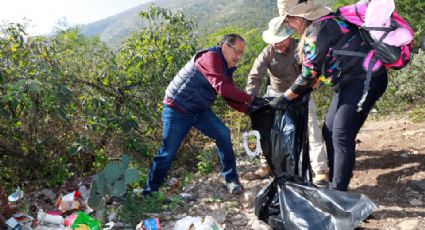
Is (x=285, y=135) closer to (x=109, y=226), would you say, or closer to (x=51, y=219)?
(x=109, y=226)

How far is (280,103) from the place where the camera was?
2.84 metres

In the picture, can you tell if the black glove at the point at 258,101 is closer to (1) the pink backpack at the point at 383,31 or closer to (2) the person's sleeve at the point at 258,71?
(2) the person's sleeve at the point at 258,71

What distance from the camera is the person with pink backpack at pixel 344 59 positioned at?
7.82 ft

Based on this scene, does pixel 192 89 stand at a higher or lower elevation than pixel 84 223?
higher

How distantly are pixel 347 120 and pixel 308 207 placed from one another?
2.11ft

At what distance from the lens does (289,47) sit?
3.46 m

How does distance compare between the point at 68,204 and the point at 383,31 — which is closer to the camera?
the point at 383,31

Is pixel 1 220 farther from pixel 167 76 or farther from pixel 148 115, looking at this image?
pixel 167 76

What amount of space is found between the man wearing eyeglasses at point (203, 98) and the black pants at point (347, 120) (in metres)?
0.65

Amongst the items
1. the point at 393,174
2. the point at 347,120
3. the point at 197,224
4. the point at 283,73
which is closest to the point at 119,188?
the point at 197,224

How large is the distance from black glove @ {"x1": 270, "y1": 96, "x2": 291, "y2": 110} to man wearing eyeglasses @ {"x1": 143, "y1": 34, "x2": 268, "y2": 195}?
0.15 meters

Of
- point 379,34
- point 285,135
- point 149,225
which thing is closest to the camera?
point 379,34

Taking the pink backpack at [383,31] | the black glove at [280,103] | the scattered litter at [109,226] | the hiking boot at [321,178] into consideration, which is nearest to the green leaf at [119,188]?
the scattered litter at [109,226]

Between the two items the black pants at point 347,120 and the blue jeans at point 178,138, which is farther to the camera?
the blue jeans at point 178,138
